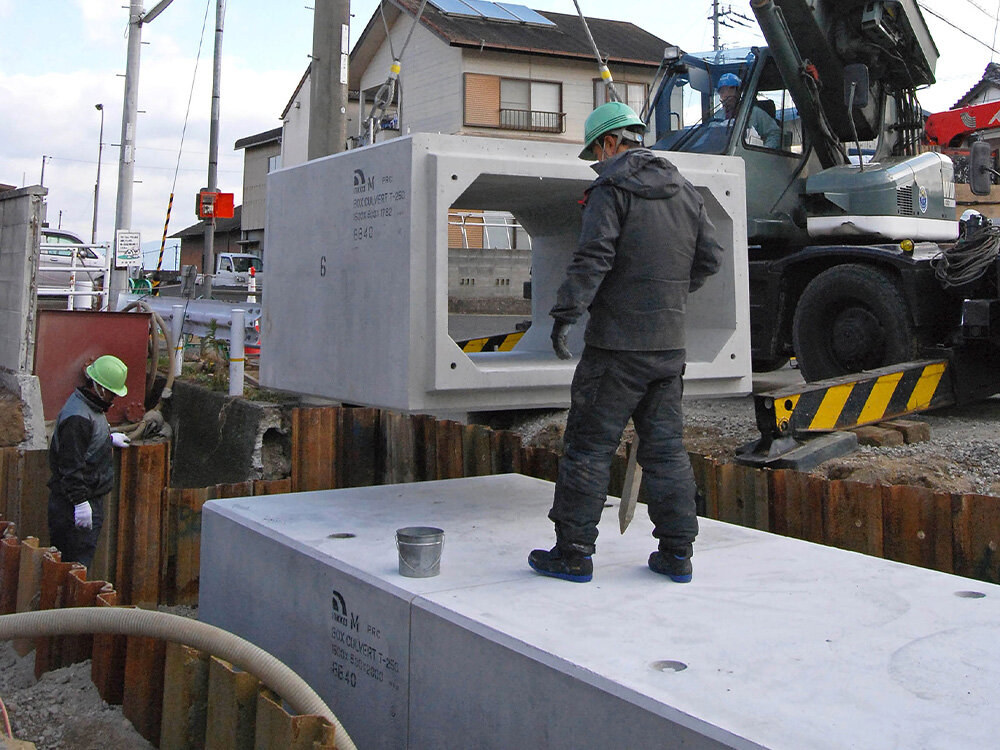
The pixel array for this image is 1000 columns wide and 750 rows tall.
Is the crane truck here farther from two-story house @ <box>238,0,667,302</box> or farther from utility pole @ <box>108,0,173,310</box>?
two-story house @ <box>238,0,667,302</box>

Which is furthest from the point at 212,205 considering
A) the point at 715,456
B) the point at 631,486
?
the point at 631,486

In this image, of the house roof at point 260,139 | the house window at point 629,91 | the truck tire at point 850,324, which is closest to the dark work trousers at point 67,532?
the truck tire at point 850,324

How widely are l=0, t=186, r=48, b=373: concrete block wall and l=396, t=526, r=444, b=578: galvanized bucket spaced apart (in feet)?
21.2

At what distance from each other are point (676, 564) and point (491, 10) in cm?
3237

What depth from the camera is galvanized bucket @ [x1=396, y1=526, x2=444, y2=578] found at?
12.1 ft

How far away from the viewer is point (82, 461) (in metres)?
5.88

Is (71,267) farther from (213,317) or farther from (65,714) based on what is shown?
(65,714)

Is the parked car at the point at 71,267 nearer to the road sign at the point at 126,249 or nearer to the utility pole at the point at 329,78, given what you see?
the road sign at the point at 126,249

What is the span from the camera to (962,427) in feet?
25.4

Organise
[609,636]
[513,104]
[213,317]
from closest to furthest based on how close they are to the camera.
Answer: [609,636] < [213,317] < [513,104]

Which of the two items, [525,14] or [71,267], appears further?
[525,14]

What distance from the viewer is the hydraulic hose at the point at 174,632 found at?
133 inches

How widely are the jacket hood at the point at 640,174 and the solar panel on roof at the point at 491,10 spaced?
30771mm

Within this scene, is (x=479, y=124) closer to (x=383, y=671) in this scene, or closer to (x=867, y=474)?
(x=867, y=474)
